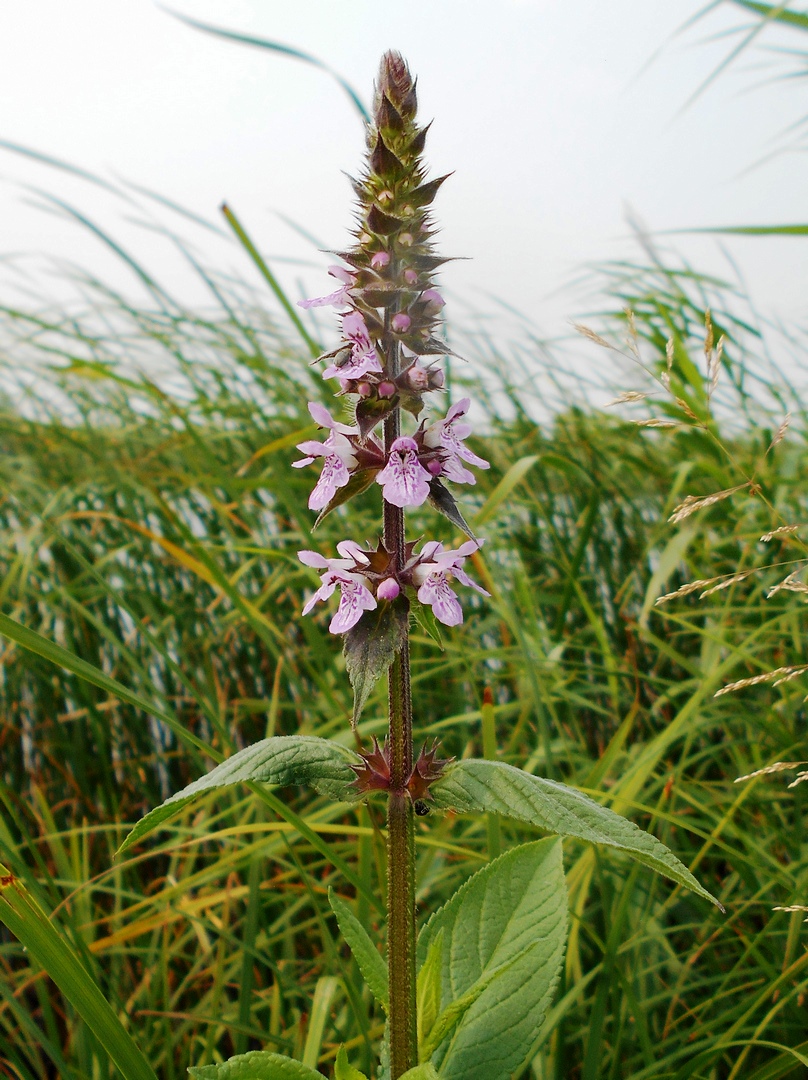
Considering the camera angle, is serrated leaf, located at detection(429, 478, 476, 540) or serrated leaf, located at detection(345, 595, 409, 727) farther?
serrated leaf, located at detection(429, 478, 476, 540)

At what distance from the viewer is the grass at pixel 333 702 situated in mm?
1727

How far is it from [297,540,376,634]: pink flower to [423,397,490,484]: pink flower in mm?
157

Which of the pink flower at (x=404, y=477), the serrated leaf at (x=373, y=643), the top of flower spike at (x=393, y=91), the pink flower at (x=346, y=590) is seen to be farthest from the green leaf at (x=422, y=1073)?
the top of flower spike at (x=393, y=91)

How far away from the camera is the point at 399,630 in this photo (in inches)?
41.0

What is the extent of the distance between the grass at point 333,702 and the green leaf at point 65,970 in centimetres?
28

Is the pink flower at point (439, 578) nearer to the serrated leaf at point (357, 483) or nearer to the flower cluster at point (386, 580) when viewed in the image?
the flower cluster at point (386, 580)

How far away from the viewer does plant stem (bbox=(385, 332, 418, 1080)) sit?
105cm

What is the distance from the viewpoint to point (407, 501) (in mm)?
1021

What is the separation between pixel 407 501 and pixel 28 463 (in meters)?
2.91

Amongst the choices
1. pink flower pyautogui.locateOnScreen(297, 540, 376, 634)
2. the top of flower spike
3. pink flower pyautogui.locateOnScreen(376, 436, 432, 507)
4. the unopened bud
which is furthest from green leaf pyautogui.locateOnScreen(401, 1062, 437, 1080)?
the top of flower spike

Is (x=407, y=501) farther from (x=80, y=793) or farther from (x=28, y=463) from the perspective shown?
(x=28, y=463)

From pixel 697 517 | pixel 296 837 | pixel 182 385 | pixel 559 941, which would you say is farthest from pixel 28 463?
pixel 559 941

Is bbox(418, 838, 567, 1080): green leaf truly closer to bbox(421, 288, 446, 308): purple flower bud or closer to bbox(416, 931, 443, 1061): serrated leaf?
bbox(416, 931, 443, 1061): serrated leaf

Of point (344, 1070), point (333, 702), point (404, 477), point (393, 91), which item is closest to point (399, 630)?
point (404, 477)
